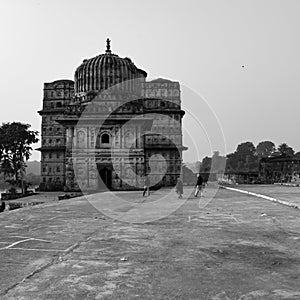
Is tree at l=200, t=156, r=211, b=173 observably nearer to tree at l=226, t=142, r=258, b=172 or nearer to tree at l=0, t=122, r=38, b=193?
tree at l=226, t=142, r=258, b=172

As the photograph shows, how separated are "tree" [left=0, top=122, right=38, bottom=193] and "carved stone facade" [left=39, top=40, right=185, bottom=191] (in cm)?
419

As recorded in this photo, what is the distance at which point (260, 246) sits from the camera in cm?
882

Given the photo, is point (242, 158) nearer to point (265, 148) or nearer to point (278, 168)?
point (265, 148)

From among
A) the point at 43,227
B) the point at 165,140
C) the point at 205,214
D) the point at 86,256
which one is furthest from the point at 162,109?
the point at 86,256

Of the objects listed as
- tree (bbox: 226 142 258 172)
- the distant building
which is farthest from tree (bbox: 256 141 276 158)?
the distant building

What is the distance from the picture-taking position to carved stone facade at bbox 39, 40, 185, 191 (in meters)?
39.6

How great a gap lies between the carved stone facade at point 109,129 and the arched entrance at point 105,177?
10 cm

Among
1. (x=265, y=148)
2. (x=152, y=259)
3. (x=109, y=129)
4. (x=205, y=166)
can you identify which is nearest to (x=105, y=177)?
(x=109, y=129)

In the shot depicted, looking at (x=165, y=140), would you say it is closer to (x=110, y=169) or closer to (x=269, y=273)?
(x=110, y=169)

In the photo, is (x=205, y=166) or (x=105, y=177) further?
(x=205, y=166)

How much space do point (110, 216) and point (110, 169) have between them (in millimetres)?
24537

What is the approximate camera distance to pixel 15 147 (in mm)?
44250

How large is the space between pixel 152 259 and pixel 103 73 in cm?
3890

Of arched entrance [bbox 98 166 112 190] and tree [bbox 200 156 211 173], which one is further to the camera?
tree [bbox 200 156 211 173]
